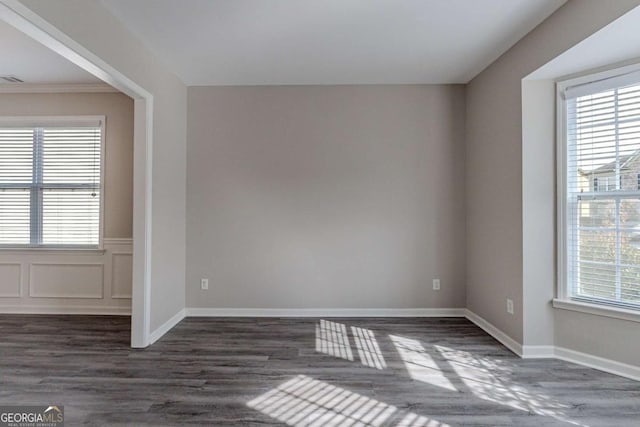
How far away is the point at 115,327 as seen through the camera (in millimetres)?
3701

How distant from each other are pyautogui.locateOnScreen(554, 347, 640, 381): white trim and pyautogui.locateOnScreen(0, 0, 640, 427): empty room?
0.06 feet

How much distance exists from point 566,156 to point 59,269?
555 centimetres

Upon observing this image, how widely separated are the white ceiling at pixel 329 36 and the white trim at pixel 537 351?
2.66m

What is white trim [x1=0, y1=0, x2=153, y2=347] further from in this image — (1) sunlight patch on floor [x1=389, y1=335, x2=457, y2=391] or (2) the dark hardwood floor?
(1) sunlight patch on floor [x1=389, y1=335, x2=457, y2=391]

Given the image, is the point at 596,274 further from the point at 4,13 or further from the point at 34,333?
the point at 34,333

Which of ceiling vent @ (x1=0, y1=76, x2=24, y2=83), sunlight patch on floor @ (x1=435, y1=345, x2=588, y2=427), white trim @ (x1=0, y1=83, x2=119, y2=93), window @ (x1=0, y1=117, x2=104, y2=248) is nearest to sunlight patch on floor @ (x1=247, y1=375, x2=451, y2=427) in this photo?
sunlight patch on floor @ (x1=435, y1=345, x2=588, y2=427)

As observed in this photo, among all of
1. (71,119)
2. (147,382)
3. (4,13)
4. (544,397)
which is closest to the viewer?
(4,13)

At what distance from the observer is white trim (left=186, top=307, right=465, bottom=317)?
4027 mm

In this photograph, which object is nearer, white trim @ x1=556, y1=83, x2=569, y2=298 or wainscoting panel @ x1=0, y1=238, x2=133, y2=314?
white trim @ x1=556, y1=83, x2=569, y2=298

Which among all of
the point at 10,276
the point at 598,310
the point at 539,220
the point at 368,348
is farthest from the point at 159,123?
the point at 598,310

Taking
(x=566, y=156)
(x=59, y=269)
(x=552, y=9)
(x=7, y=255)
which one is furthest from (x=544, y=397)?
(x=7, y=255)

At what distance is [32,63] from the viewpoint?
3521 mm

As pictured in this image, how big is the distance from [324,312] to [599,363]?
2539 mm

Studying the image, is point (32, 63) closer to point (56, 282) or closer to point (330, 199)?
point (56, 282)
